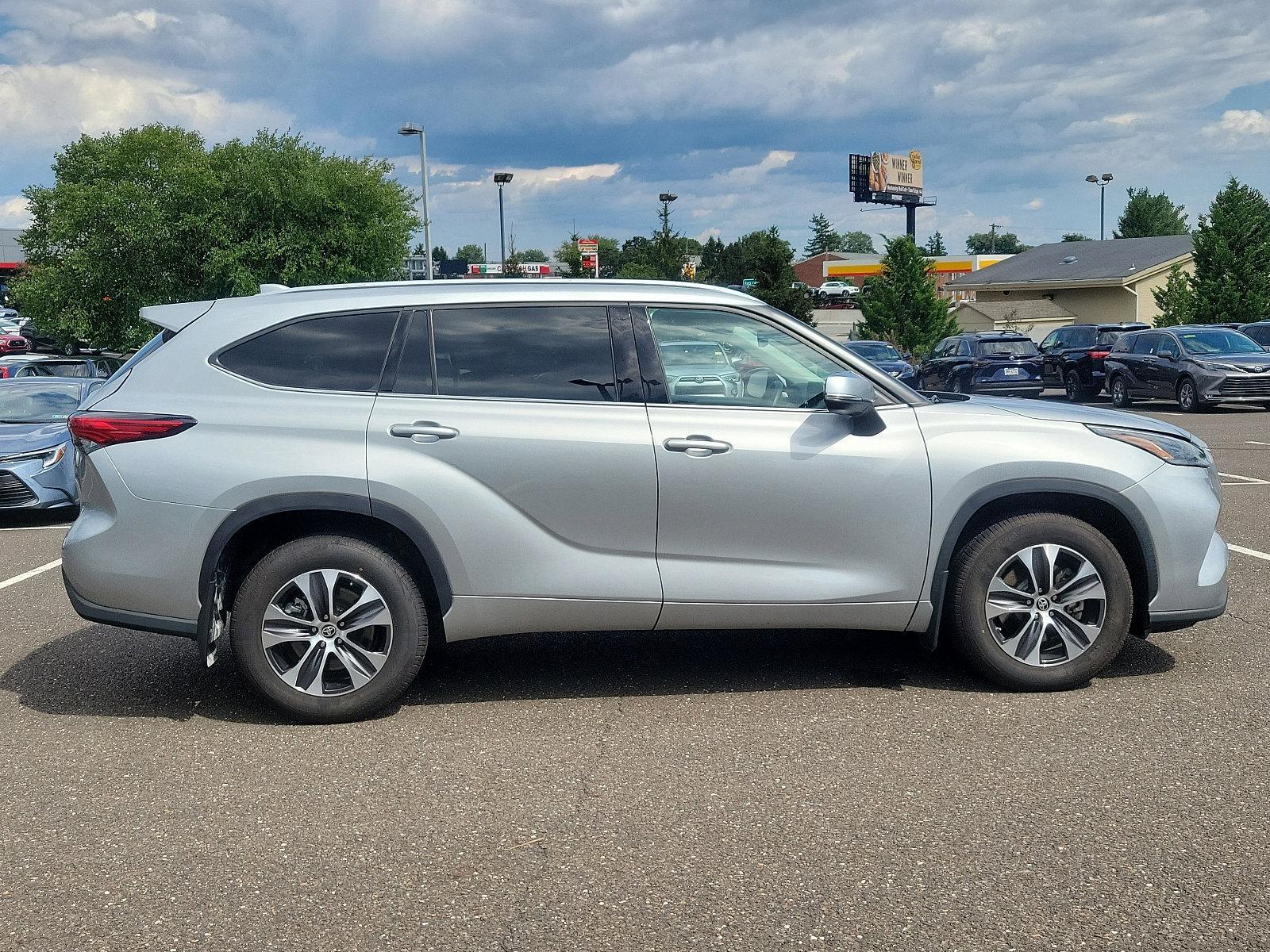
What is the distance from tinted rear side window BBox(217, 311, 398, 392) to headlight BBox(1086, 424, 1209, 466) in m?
3.09

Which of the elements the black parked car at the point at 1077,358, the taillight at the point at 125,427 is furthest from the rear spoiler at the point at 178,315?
the black parked car at the point at 1077,358

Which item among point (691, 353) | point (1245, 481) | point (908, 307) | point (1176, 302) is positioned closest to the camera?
point (691, 353)

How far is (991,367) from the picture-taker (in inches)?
1061

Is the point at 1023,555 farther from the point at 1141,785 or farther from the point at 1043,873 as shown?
the point at 1043,873

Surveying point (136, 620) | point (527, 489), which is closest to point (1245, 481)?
point (527, 489)

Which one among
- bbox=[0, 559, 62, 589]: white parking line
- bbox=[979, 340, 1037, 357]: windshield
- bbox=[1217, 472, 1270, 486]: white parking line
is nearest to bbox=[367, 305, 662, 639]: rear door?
bbox=[0, 559, 62, 589]: white parking line

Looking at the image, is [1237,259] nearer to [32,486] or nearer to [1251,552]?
[1251,552]

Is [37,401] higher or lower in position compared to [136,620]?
higher

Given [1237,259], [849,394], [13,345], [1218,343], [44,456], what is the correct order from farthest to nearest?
1. [13,345]
2. [1237,259]
3. [1218,343]
4. [44,456]
5. [849,394]

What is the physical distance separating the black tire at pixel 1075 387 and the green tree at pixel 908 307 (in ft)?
68.8

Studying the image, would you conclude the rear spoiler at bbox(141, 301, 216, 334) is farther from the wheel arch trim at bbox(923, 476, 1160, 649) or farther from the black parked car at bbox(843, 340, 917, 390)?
the black parked car at bbox(843, 340, 917, 390)

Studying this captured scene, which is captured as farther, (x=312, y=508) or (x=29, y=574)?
(x=29, y=574)

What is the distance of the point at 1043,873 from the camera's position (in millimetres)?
3463

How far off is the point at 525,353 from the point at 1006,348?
2430 cm
